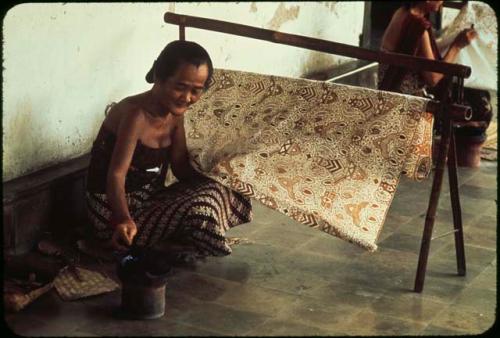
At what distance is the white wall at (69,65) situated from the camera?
4848 millimetres

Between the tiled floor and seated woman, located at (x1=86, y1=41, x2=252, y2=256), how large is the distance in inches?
9.7

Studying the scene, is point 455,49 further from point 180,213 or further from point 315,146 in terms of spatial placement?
point 180,213

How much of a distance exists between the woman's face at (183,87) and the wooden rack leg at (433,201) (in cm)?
119

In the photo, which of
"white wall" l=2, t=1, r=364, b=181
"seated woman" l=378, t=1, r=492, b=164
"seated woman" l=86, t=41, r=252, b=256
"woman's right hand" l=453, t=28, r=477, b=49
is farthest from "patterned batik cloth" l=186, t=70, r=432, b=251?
"woman's right hand" l=453, t=28, r=477, b=49

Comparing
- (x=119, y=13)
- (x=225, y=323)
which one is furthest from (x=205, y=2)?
(x=225, y=323)

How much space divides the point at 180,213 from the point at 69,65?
3.50ft

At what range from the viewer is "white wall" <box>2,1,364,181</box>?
15.9 feet

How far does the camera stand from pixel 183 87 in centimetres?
461

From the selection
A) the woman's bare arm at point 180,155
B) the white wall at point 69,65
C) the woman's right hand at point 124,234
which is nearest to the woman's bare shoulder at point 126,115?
the woman's bare arm at point 180,155

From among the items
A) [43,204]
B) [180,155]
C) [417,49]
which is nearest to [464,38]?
[417,49]

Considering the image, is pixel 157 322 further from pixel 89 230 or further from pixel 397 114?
pixel 397 114

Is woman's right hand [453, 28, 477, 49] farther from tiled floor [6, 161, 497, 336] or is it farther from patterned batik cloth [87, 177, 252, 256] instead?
patterned batik cloth [87, 177, 252, 256]

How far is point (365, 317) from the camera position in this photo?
4.43 m

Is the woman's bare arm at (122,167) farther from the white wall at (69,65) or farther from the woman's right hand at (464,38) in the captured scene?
the woman's right hand at (464,38)
